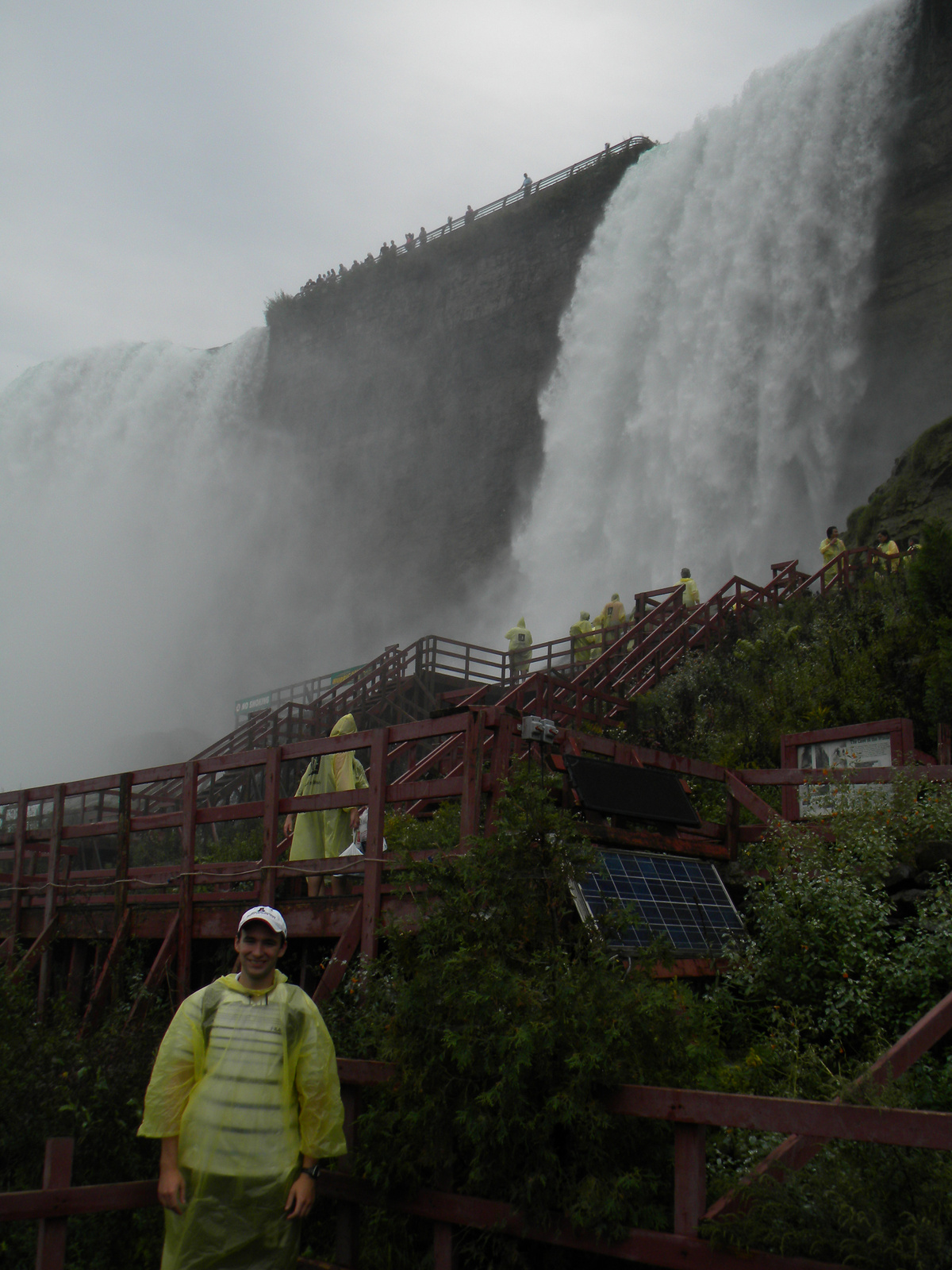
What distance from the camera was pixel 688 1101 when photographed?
3.56 meters

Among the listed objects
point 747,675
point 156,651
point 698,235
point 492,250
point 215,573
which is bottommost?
point 747,675

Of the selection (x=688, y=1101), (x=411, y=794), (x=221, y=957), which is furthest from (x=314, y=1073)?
(x=221, y=957)

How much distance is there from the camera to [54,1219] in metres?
3.82

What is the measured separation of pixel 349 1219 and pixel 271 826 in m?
3.28

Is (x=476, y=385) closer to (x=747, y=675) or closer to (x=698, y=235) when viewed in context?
(x=698, y=235)

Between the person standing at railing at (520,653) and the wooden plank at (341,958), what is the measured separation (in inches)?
370

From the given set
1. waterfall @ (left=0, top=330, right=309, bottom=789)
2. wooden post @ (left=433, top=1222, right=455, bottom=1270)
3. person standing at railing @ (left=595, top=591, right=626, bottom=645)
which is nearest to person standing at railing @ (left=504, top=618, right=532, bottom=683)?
person standing at railing @ (left=595, top=591, right=626, bottom=645)

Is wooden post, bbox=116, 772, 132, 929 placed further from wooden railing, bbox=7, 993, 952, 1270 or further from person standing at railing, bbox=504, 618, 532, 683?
person standing at railing, bbox=504, 618, 532, 683

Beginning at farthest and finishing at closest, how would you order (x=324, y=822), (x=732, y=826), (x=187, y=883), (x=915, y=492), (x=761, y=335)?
(x=761, y=335) < (x=915, y=492) < (x=324, y=822) < (x=187, y=883) < (x=732, y=826)

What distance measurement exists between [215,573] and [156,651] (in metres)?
5.27

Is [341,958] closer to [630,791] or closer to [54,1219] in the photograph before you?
[630,791]

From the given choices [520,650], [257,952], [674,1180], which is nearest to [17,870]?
[257,952]

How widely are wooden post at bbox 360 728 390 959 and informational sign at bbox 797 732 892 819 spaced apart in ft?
10.0

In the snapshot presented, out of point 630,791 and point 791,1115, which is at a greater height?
point 630,791
